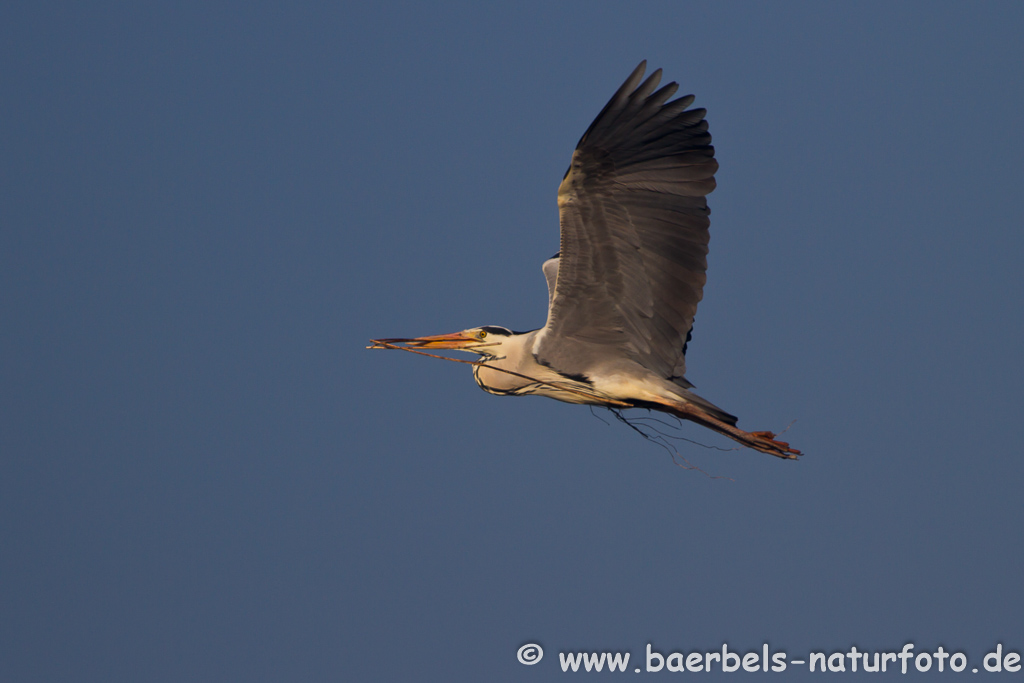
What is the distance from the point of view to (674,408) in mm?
10508

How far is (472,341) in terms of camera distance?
1148 centimetres

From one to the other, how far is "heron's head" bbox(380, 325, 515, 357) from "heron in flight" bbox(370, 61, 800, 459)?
6cm

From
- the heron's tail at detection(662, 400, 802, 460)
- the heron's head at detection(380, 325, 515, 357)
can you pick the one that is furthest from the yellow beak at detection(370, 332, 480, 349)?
the heron's tail at detection(662, 400, 802, 460)

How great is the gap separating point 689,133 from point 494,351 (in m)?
2.80

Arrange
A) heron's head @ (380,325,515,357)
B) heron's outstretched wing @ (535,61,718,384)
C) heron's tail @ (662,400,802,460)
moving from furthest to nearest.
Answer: heron's head @ (380,325,515,357)
heron's tail @ (662,400,802,460)
heron's outstretched wing @ (535,61,718,384)

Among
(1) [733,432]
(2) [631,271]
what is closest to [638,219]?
(2) [631,271]

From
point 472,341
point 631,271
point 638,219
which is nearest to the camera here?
point 638,219

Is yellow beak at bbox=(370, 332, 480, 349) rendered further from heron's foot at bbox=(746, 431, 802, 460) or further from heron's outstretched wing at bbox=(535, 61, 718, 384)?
heron's foot at bbox=(746, 431, 802, 460)

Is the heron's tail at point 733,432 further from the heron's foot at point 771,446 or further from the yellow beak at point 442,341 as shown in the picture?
the yellow beak at point 442,341

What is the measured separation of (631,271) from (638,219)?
1.56 feet

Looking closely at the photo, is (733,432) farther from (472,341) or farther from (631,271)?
(472,341)

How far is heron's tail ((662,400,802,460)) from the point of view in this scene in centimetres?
1039

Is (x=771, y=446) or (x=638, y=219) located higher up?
(x=638, y=219)

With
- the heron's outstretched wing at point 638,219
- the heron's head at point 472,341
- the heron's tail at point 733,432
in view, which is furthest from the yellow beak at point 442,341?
the heron's tail at point 733,432
